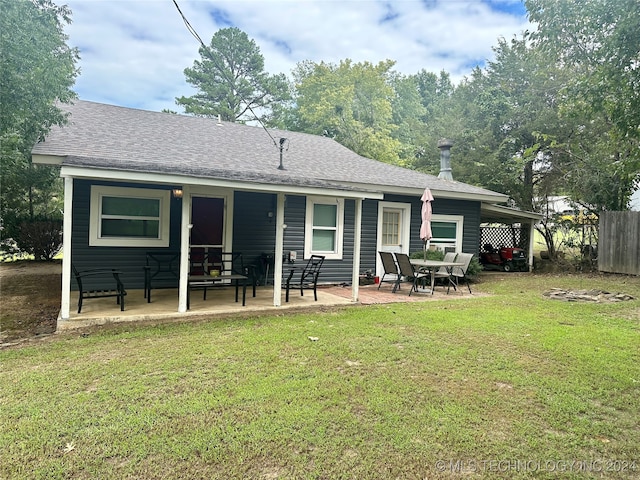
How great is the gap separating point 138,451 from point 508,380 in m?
3.03

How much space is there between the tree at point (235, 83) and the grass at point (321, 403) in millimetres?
23896

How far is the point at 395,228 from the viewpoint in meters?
10.3

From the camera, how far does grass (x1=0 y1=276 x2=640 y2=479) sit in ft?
7.54

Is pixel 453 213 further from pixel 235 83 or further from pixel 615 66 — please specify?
pixel 235 83

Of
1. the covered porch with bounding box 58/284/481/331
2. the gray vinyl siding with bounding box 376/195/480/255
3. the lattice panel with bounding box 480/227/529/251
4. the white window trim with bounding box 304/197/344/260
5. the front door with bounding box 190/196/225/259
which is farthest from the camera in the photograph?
the lattice panel with bounding box 480/227/529/251

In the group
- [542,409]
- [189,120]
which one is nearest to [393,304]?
[542,409]

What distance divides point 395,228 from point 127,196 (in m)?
6.31

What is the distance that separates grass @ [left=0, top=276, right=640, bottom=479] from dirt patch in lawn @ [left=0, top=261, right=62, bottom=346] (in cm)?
109

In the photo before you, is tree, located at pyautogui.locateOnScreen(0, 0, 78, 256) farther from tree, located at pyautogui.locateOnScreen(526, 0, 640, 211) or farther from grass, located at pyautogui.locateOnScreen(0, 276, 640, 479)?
tree, located at pyautogui.locateOnScreen(526, 0, 640, 211)

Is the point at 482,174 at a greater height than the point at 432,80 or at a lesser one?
lesser

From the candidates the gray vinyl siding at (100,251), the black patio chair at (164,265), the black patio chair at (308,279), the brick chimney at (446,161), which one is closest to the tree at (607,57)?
the black patio chair at (308,279)

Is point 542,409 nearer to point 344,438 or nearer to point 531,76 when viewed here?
point 344,438

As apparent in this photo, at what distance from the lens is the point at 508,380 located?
11.7ft

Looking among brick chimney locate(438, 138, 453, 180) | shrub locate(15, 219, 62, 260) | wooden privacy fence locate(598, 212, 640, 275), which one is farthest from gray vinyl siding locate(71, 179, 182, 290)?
wooden privacy fence locate(598, 212, 640, 275)
